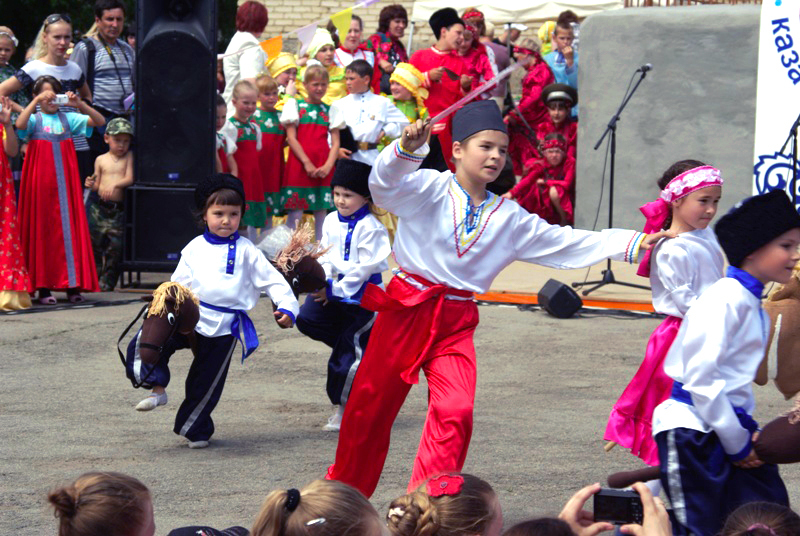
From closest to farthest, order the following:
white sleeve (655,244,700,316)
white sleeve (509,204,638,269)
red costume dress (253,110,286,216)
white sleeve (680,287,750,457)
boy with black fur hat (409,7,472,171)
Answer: white sleeve (680,287,750,457)
white sleeve (509,204,638,269)
white sleeve (655,244,700,316)
red costume dress (253,110,286,216)
boy with black fur hat (409,7,472,171)

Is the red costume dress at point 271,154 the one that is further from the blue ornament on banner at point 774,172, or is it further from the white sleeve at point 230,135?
the blue ornament on banner at point 774,172

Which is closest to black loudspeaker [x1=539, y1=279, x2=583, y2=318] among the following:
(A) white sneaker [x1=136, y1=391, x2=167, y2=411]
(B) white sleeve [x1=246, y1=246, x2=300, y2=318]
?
(B) white sleeve [x1=246, y1=246, x2=300, y2=318]

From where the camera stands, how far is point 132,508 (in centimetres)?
319

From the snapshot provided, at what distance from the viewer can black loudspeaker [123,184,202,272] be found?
1095 cm

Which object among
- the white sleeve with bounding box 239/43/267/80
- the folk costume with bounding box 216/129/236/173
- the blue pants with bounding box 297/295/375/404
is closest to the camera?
the blue pants with bounding box 297/295/375/404

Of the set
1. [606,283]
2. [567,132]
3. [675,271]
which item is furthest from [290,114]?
[675,271]

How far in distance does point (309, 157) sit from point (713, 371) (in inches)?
325

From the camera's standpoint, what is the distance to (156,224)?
11.0m

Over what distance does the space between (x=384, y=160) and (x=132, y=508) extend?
213 cm

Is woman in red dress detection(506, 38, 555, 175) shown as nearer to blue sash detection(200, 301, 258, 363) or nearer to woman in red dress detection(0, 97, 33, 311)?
woman in red dress detection(0, 97, 33, 311)

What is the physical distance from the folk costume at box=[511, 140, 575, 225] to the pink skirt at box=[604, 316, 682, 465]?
8420mm

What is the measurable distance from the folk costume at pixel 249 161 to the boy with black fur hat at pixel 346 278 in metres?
→ 4.64

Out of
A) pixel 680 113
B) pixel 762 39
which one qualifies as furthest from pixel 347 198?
pixel 680 113

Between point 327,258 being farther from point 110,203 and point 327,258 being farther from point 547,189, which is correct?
point 547,189
